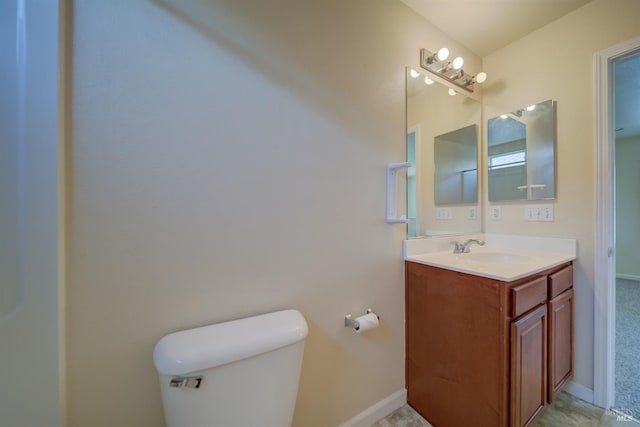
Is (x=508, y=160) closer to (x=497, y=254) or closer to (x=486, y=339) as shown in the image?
(x=497, y=254)

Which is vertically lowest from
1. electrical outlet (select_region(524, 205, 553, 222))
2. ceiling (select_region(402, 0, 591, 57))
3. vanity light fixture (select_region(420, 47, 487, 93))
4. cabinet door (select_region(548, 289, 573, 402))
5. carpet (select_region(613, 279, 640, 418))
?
carpet (select_region(613, 279, 640, 418))

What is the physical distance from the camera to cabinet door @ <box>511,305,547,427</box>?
999 mm

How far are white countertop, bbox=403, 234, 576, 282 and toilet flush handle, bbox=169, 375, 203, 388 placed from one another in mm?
1161

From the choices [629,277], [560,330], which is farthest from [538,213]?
[629,277]

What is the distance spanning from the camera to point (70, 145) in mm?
687

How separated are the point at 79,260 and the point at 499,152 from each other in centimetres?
246

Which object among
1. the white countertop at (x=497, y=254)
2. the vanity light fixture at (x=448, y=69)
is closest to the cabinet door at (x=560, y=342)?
the white countertop at (x=497, y=254)

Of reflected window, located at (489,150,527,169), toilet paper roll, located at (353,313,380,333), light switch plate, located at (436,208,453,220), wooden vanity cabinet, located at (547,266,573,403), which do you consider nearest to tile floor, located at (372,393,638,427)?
wooden vanity cabinet, located at (547,266,573,403)

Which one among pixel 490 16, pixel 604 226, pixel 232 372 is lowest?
pixel 232 372

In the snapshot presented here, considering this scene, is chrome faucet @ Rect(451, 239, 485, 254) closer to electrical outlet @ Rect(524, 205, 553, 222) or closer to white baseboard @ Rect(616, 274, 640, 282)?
electrical outlet @ Rect(524, 205, 553, 222)

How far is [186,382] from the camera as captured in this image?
685 millimetres

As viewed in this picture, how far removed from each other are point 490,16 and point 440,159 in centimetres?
92

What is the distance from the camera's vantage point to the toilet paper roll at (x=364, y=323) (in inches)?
44.9

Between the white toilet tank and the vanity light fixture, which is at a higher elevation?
the vanity light fixture
